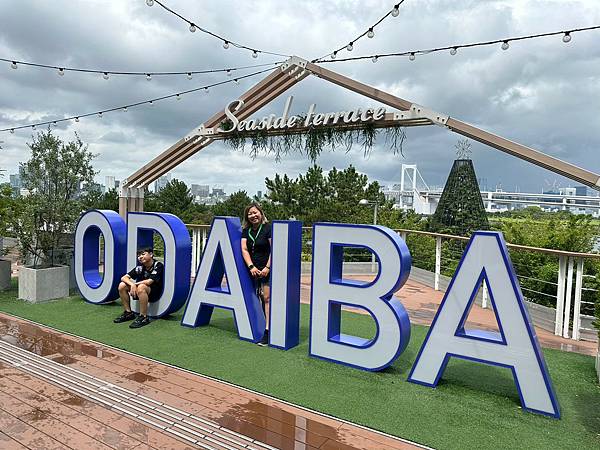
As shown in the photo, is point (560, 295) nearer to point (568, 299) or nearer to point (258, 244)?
point (568, 299)

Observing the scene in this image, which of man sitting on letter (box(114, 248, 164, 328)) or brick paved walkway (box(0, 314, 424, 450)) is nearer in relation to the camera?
brick paved walkway (box(0, 314, 424, 450))

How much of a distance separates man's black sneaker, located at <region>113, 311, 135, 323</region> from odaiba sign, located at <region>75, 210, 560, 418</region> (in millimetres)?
226

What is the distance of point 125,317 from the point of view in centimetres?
533

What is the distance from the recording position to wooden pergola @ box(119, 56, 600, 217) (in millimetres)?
4883

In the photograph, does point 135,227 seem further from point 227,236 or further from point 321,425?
point 321,425

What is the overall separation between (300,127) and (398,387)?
4.32 meters

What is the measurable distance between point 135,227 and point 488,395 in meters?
4.42

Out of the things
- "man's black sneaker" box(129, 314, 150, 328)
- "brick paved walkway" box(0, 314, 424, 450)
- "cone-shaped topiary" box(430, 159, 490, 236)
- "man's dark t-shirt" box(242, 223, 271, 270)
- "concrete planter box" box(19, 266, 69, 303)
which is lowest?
"brick paved walkway" box(0, 314, 424, 450)

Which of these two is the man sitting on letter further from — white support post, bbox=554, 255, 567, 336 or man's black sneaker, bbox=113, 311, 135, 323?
white support post, bbox=554, 255, 567, 336

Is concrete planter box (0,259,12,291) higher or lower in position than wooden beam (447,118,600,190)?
lower

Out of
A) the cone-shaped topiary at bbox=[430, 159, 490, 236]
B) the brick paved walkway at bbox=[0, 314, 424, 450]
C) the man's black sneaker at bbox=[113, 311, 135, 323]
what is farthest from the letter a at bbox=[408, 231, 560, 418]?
the cone-shaped topiary at bbox=[430, 159, 490, 236]

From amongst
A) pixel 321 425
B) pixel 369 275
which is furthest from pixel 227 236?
pixel 369 275

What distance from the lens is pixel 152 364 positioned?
13.0 ft

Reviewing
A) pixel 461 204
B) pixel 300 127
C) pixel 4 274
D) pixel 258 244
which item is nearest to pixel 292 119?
pixel 300 127
